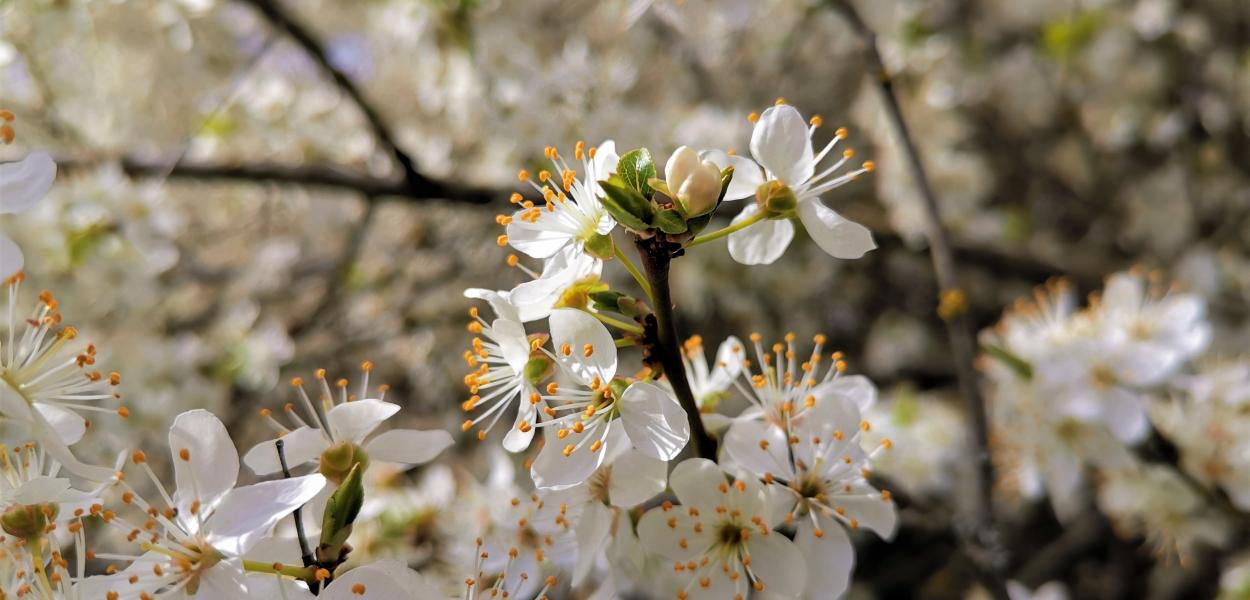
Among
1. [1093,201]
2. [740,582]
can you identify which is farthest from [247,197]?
[1093,201]

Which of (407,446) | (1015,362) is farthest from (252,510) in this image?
(1015,362)

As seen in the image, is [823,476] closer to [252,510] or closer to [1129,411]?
[252,510]

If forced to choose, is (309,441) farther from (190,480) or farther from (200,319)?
(200,319)

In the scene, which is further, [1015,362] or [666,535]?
[1015,362]

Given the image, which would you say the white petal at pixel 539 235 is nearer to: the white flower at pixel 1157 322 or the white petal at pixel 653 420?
the white petal at pixel 653 420

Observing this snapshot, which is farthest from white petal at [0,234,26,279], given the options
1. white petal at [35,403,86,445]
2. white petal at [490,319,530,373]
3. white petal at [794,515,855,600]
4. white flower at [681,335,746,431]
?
white petal at [794,515,855,600]

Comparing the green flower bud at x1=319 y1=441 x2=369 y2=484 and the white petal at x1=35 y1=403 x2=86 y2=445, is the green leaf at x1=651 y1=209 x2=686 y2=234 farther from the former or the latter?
the white petal at x1=35 y1=403 x2=86 y2=445
